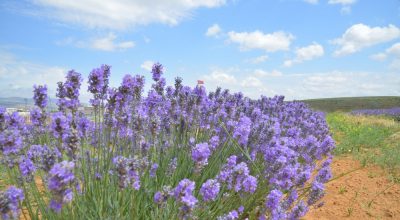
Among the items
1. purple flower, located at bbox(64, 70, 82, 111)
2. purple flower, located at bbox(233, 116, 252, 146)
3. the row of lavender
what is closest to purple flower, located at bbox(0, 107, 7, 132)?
the row of lavender

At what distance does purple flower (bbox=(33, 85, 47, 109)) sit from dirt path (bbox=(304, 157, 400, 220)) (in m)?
3.04

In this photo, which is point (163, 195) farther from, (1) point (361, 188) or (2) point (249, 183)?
(1) point (361, 188)

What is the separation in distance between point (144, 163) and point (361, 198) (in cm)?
367

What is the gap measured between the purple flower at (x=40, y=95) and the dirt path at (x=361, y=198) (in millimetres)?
3038

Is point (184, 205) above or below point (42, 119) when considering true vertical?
below

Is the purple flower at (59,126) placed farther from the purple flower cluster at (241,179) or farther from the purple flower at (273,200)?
the purple flower at (273,200)

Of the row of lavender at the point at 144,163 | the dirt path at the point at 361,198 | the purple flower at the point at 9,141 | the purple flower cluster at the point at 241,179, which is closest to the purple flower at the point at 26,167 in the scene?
the row of lavender at the point at 144,163

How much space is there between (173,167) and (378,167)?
476cm

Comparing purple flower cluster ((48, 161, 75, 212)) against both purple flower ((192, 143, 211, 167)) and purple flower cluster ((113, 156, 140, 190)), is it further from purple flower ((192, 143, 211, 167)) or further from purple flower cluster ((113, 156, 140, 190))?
purple flower ((192, 143, 211, 167))

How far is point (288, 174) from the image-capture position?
2838 mm

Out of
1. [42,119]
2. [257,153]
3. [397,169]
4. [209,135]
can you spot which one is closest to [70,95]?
[42,119]

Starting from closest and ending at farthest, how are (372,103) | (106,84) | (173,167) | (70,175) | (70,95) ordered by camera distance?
(70,175) < (70,95) < (106,84) < (173,167) < (372,103)

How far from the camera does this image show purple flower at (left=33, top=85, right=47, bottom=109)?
2.41m

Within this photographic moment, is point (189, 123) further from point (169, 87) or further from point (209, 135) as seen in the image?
point (169, 87)
